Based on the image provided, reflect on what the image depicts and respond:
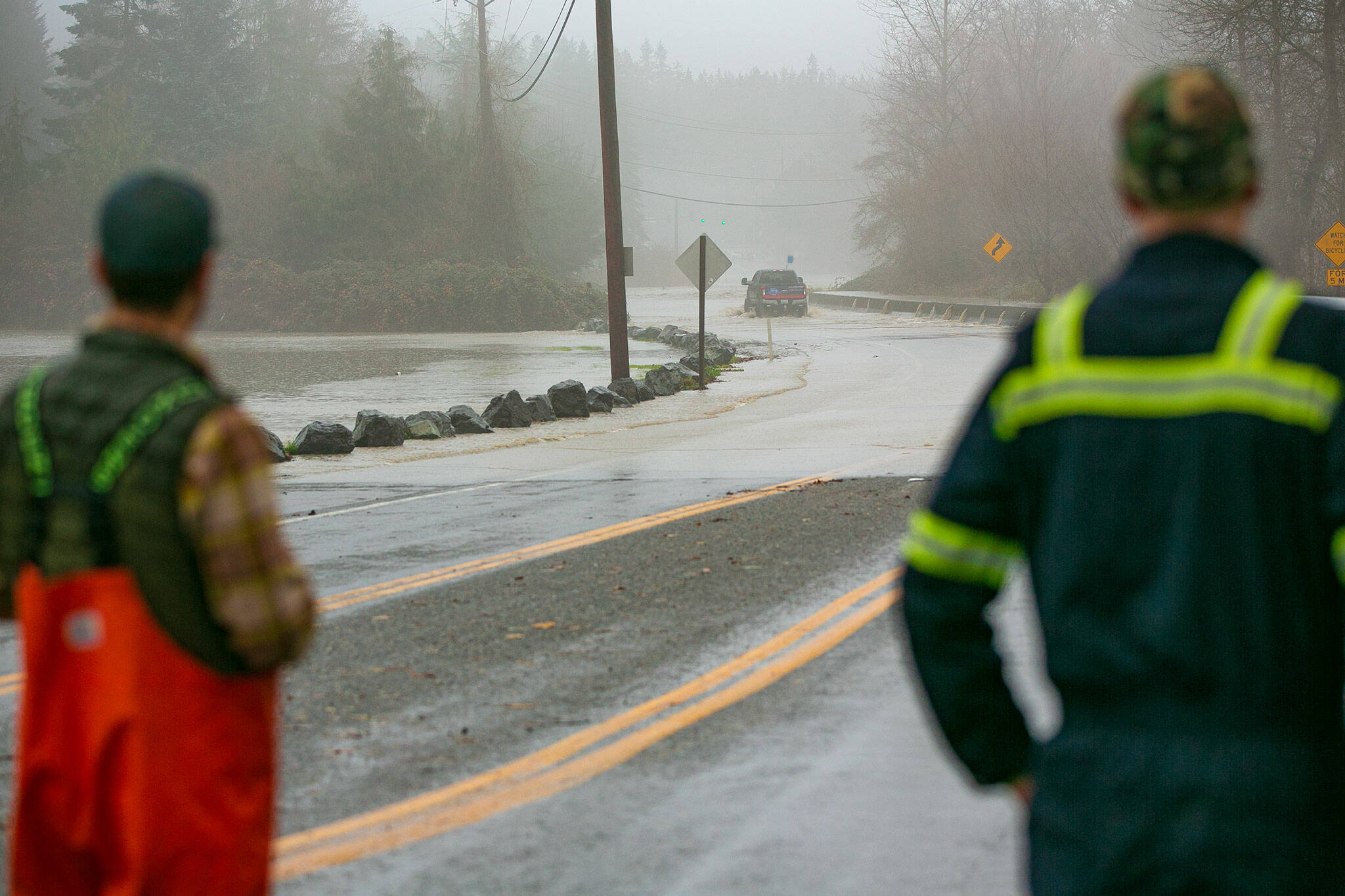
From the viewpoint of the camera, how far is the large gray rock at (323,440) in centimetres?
1730

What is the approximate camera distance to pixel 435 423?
63.0ft

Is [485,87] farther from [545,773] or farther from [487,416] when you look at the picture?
[545,773]

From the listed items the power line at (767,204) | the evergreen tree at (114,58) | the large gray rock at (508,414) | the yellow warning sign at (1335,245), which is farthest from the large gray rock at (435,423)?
the power line at (767,204)

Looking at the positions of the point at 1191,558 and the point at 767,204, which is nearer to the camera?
the point at 1191,558

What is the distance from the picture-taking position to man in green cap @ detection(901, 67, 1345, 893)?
75.4 inches

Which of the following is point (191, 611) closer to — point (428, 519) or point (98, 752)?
point (98, 752)

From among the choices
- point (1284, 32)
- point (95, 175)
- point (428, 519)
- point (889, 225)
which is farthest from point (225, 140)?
point (428, 519)

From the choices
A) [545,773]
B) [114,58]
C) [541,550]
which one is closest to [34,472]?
[545,773]

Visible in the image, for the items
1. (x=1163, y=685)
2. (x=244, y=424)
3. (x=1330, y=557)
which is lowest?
(x=1163, y=685)

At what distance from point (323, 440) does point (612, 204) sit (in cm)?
904

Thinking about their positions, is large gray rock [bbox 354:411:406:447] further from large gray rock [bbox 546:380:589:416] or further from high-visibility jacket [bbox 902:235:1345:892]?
high-visibility jacket [bbox 902:235:1345:892]

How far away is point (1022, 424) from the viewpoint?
6.78 feet

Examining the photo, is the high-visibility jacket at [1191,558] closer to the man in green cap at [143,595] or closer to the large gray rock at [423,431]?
the man in green cap at [143,595]

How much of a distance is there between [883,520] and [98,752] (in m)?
8.46
